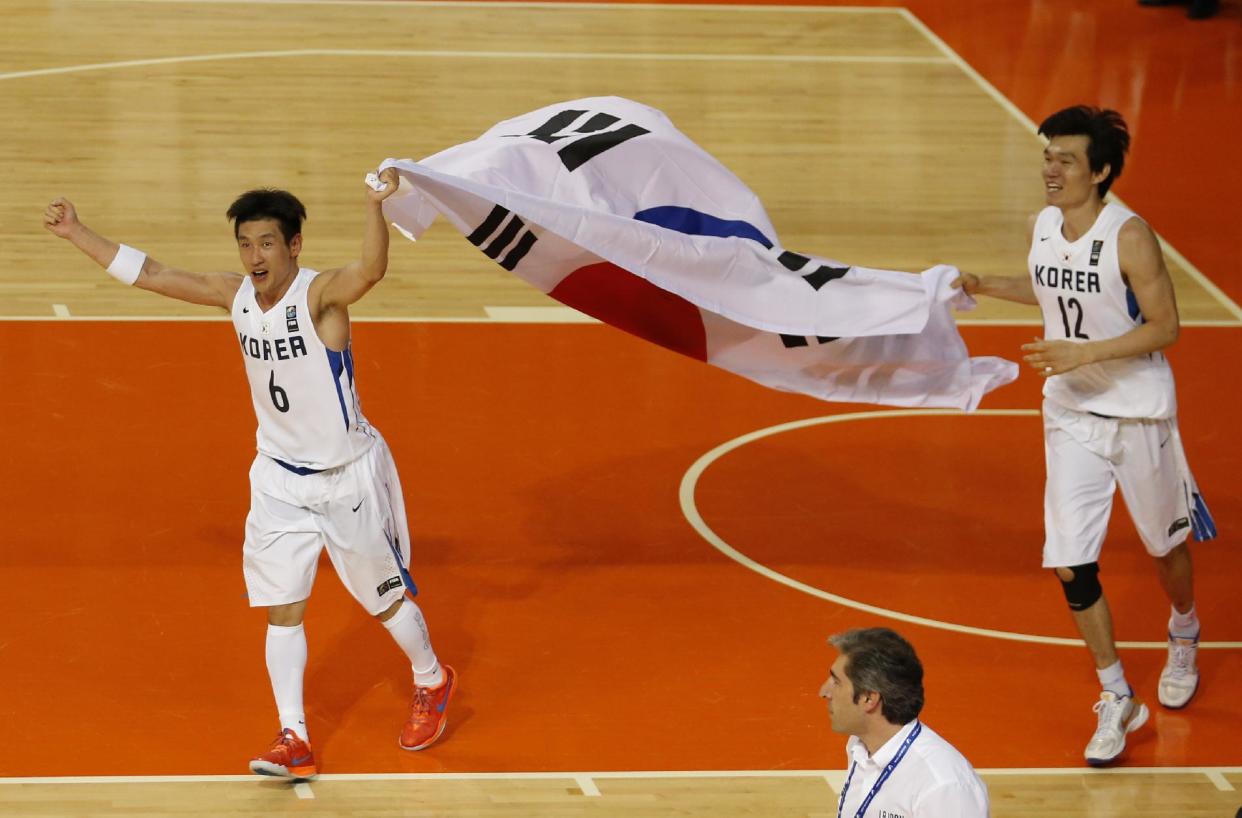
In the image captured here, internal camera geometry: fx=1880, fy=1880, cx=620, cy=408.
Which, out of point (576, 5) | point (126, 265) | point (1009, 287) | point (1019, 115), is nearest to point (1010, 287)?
point (1009, 287)

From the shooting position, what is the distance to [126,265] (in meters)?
6.39

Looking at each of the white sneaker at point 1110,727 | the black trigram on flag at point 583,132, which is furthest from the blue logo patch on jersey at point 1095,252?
the black trigram on flag at point 583,132

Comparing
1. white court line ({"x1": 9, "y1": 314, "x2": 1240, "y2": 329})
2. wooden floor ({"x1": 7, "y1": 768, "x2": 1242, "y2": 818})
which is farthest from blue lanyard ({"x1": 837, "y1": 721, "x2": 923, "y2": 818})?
white court line ({"x1": 9, "y1": 314, "x2": 1240, "y2": 329})

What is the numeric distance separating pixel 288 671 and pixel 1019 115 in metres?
9.72

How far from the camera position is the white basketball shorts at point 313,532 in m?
6.28

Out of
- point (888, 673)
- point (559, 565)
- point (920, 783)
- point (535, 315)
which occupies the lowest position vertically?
point (559, 565)

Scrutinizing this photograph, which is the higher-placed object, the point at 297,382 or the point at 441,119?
the point at 297,382

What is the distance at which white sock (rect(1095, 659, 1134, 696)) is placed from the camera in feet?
21.5

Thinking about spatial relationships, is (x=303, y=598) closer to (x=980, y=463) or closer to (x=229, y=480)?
(x=229, y=480)

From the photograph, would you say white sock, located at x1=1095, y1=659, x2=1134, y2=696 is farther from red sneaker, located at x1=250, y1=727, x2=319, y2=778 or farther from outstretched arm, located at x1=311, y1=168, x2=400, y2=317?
outstretched arm, located at x1=311, y1=168, x2=400, y2=317

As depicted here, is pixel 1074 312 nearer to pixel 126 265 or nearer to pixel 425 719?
pixel 425 719

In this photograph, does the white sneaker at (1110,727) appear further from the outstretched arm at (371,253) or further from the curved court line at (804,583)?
the outstretched arm at (371,253)

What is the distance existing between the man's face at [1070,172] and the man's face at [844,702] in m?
2.62

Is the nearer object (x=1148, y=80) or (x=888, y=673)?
(x=888, y=673)
